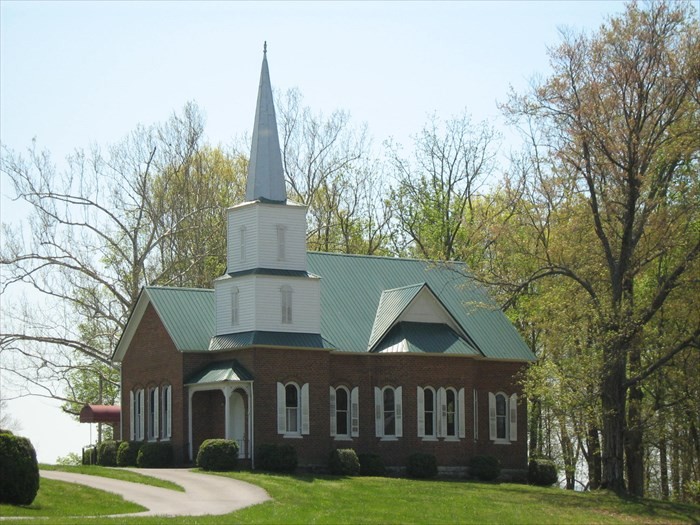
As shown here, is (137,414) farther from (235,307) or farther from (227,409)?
(235,307)

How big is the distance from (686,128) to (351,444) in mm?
17302

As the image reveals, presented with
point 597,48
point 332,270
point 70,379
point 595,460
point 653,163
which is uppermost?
point 597,48

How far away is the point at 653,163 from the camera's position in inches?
1724

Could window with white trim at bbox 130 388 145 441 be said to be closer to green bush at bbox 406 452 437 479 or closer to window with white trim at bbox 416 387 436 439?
green bush at bbox 406 452 437 479

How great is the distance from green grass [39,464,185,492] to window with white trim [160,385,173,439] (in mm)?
6418

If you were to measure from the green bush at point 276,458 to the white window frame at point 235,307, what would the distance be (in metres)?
5.29

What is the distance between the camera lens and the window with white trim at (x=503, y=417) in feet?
167

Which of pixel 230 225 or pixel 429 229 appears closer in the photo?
pixel 230 225

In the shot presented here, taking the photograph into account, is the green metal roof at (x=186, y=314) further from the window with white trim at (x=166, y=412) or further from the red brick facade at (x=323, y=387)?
the window with white trim at (x=166, y=412)

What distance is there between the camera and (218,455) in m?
42.4

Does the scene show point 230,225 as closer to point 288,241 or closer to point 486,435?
point 288,241

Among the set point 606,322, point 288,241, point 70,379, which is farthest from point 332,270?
point 70,379

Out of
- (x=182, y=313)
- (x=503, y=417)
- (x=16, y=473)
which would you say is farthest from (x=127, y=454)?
(x=16, y=473)

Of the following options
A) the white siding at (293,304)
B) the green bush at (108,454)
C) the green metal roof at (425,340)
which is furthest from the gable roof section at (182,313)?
the green metal roof at (425,340)
